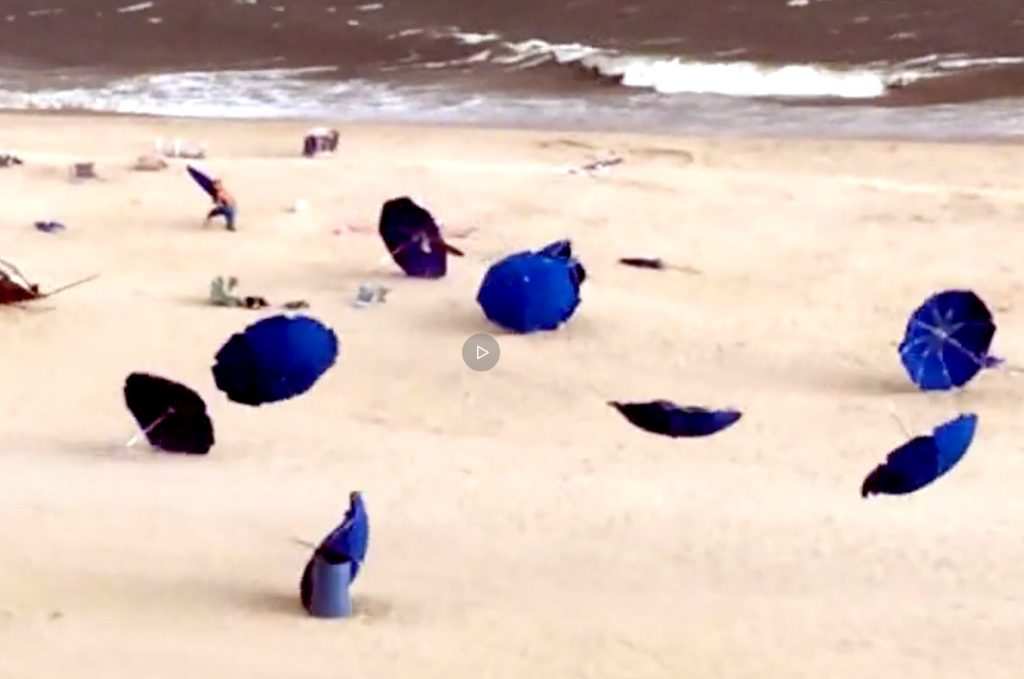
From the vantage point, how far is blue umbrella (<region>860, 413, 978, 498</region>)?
2.22 meters

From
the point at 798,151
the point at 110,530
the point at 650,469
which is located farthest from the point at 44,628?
the point at 798,151

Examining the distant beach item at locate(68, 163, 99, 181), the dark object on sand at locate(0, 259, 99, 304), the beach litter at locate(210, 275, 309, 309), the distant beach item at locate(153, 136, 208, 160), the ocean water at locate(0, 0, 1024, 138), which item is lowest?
the ocean water at locate(0, 0, 1024, 138)

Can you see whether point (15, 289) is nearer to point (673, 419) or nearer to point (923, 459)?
point (673, 419)

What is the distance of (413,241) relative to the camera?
3512mm

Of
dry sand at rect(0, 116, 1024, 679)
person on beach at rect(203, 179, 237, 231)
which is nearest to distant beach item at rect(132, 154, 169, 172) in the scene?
dry sand at rect(0, 116, 1024, 679)

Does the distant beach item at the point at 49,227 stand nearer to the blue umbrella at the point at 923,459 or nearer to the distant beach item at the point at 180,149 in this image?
the distant beach item at the point at 180,149

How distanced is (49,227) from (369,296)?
837 mm

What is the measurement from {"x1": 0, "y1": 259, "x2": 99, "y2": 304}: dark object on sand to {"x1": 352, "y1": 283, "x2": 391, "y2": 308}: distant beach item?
0.48 metres

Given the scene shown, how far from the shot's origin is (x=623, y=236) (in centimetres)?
396

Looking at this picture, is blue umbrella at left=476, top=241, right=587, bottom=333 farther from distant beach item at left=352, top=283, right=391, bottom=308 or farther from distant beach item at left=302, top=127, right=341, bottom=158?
distant beach item at left=302, top=127, right=341, bottom=158

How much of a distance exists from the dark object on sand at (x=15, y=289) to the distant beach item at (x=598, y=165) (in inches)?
67.2

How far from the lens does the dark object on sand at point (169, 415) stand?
98.0 inches

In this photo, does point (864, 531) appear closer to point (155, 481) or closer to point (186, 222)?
point (155, 481)

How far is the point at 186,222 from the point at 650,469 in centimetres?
174
